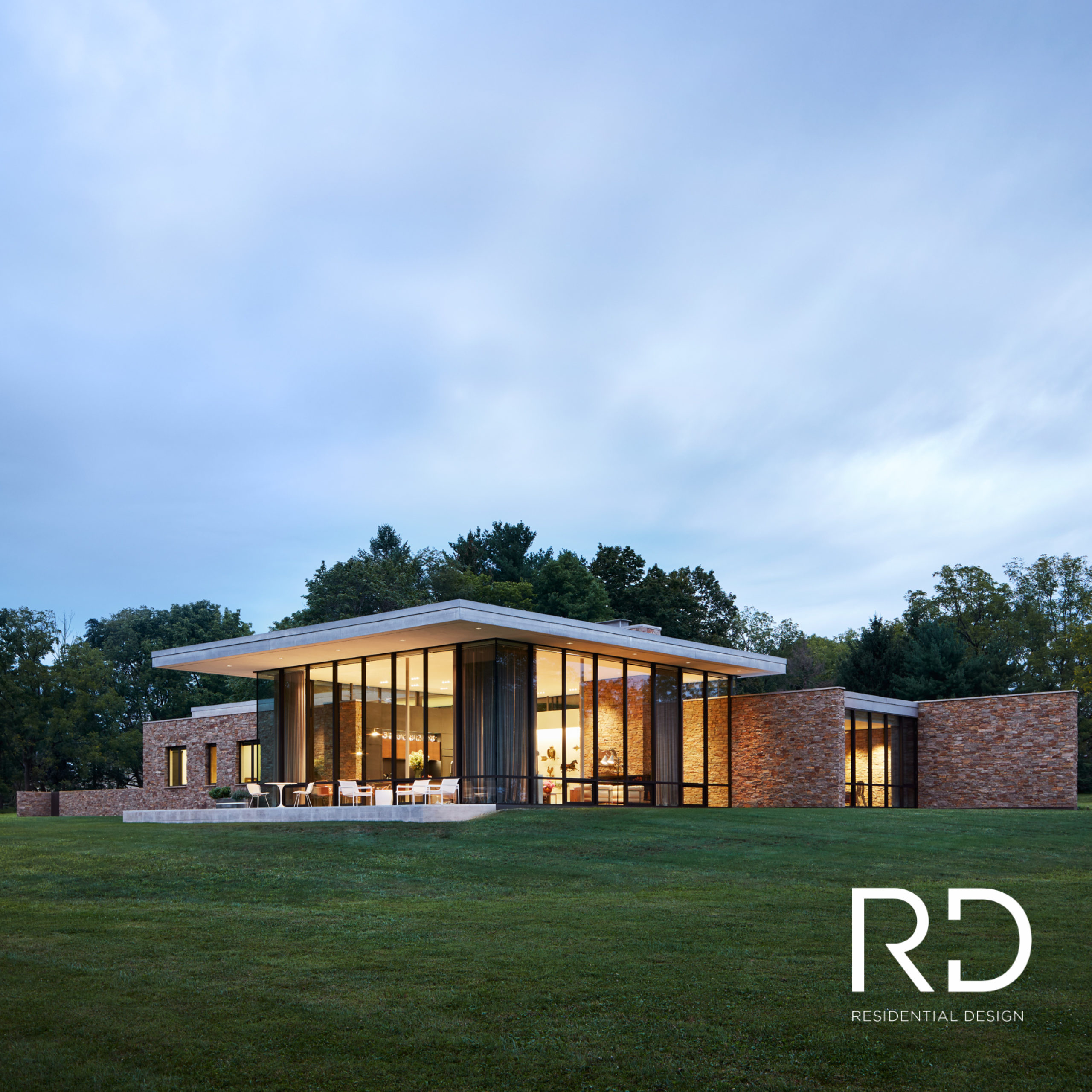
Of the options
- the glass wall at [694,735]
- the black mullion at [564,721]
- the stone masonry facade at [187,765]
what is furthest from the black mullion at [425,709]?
the stone masonry facade at [187,765]

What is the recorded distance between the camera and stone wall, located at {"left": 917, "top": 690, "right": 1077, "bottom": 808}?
25.6m

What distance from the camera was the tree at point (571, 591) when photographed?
48.4 metres

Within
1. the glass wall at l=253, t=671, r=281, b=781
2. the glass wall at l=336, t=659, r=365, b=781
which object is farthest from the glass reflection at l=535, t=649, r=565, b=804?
the glass wall at l=253, t=671, r=281, b=781

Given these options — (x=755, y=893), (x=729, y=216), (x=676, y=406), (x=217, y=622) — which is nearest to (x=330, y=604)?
→ (x=217, y=622)

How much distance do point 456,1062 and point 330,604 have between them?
4502 centimetres

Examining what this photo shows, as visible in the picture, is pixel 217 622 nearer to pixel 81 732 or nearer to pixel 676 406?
pixel 81 732

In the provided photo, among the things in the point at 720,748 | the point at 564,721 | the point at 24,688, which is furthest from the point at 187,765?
the point at 564,721

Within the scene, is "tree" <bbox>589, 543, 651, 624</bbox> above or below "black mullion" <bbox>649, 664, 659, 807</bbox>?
above

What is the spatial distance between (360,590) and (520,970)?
43274mm

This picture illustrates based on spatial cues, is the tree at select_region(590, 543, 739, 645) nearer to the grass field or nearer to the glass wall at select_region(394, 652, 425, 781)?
the glass wall at select_region(394, 652, 425, 781)

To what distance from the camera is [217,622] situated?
186 feet

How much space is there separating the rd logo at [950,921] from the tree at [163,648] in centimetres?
4399

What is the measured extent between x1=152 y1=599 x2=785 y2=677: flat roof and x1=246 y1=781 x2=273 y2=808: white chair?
112 inches

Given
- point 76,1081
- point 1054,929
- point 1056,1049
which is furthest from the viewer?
Answer: point 1054,929
